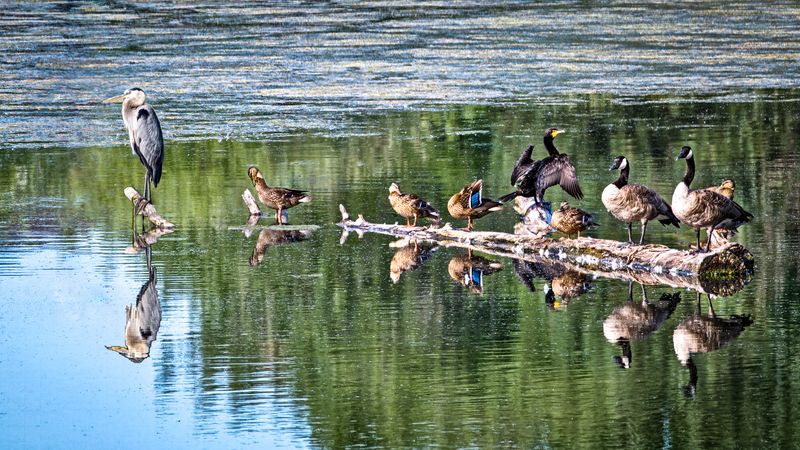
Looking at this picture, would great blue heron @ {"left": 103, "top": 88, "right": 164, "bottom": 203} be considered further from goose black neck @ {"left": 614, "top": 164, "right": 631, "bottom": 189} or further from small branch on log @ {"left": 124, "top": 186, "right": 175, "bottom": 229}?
goose black neck @ {"left": 614, "top": 164, "right": 631, "bottom": 189}

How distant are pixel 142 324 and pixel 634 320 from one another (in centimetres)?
388

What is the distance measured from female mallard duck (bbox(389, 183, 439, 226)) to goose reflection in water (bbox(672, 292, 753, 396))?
14.7ft

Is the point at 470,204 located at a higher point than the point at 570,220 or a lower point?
higher

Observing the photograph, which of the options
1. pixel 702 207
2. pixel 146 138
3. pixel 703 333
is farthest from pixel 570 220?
pixel 146 138

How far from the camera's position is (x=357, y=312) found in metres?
13.3

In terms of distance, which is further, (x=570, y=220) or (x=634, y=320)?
(x=570, y=220)

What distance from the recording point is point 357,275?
1480 centimetres

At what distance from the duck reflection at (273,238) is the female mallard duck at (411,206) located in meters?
0.98

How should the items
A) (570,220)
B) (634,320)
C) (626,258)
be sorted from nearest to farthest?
(634,320) → (626,258) → (570,220)

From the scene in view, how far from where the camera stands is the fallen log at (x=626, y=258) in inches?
560

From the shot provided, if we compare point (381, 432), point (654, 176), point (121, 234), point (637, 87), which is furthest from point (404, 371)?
point (637, 87)

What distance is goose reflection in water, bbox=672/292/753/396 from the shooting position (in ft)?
38.6

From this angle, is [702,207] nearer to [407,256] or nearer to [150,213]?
[407,256]

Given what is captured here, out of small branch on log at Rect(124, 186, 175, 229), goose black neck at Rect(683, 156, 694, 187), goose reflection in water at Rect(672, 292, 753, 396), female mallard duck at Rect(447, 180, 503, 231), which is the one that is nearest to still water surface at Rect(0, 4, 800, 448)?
goose reflection in water at Rect(672, 292, 753, 396)
